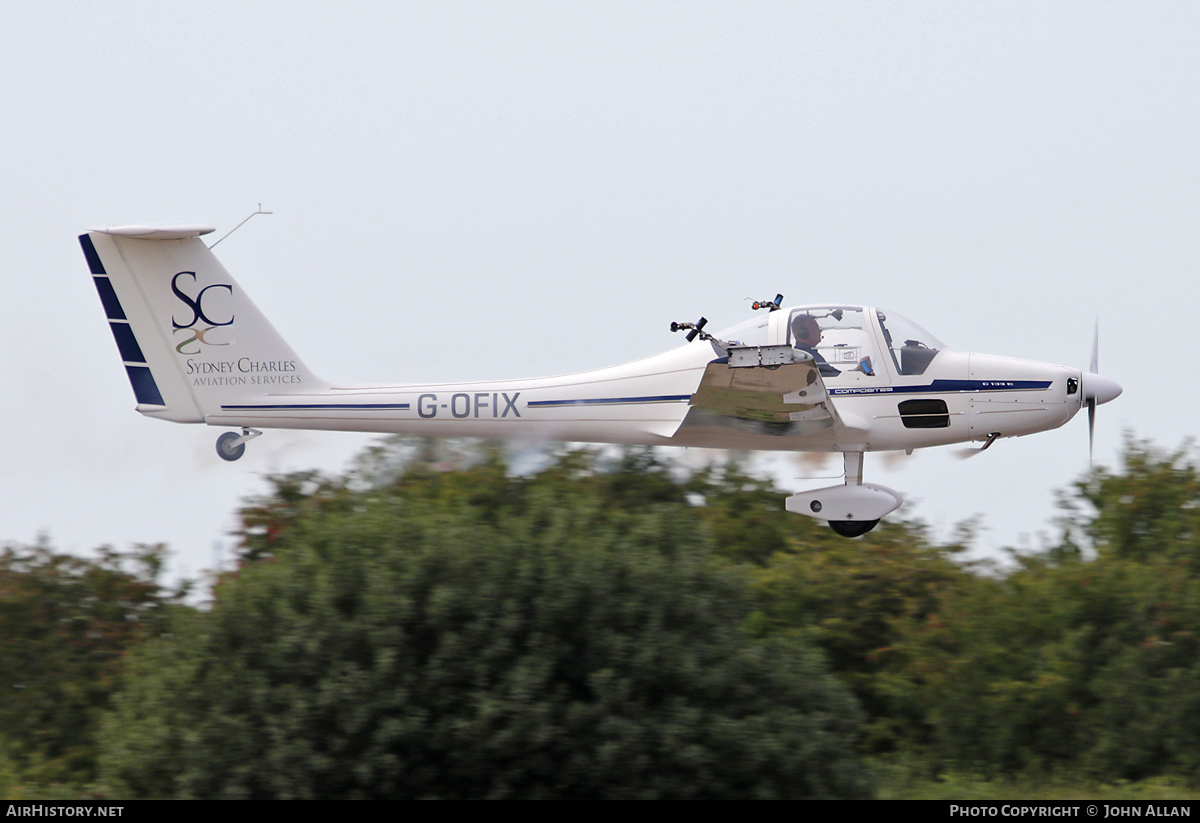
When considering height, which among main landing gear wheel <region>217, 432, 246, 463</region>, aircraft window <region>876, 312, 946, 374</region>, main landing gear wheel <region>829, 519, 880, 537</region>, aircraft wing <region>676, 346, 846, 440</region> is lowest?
main landing gear wheel <region>829, 519, 880, 537</region>

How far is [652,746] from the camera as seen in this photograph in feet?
30.6

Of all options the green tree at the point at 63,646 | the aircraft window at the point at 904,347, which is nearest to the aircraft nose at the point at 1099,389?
the aircraft window at the point at 904,347

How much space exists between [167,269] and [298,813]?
19.5ft

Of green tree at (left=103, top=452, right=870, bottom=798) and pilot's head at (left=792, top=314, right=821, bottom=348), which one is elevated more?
pilot's head at (left=792, top=314, right=821, bottom=348)

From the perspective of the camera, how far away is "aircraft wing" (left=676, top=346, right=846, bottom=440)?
10281mm

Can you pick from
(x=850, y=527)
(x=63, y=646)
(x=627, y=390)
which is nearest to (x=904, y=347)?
(x=850, y=527)

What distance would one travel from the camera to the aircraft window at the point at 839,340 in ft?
37.7

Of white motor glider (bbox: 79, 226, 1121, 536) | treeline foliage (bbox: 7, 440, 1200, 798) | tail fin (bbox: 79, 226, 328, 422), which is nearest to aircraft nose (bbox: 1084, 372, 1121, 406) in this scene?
white motor glider (bbox: 79, 226, 1121, 536)

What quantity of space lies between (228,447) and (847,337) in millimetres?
6030

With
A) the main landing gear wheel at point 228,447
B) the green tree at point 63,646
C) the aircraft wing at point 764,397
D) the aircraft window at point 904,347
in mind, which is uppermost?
the aircraft window at point 904,347

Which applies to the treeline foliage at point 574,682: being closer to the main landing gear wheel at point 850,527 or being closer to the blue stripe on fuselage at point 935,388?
the main landing gear wheel at point 850,527

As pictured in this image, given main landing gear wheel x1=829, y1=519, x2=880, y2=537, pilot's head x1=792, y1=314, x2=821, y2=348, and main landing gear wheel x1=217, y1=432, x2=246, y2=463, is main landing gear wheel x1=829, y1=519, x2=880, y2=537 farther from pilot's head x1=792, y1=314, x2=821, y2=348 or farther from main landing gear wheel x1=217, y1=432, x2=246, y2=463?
main landing gear wheel x1=217, y1=432, x2=246, y2=463

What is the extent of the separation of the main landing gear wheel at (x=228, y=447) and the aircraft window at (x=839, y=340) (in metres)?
5.52

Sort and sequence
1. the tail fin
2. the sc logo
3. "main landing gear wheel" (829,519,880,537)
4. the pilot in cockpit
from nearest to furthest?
the pilot in cockpit
"main landing gear wheel" (829,519,880,537)
the tail fin
the sc logo
